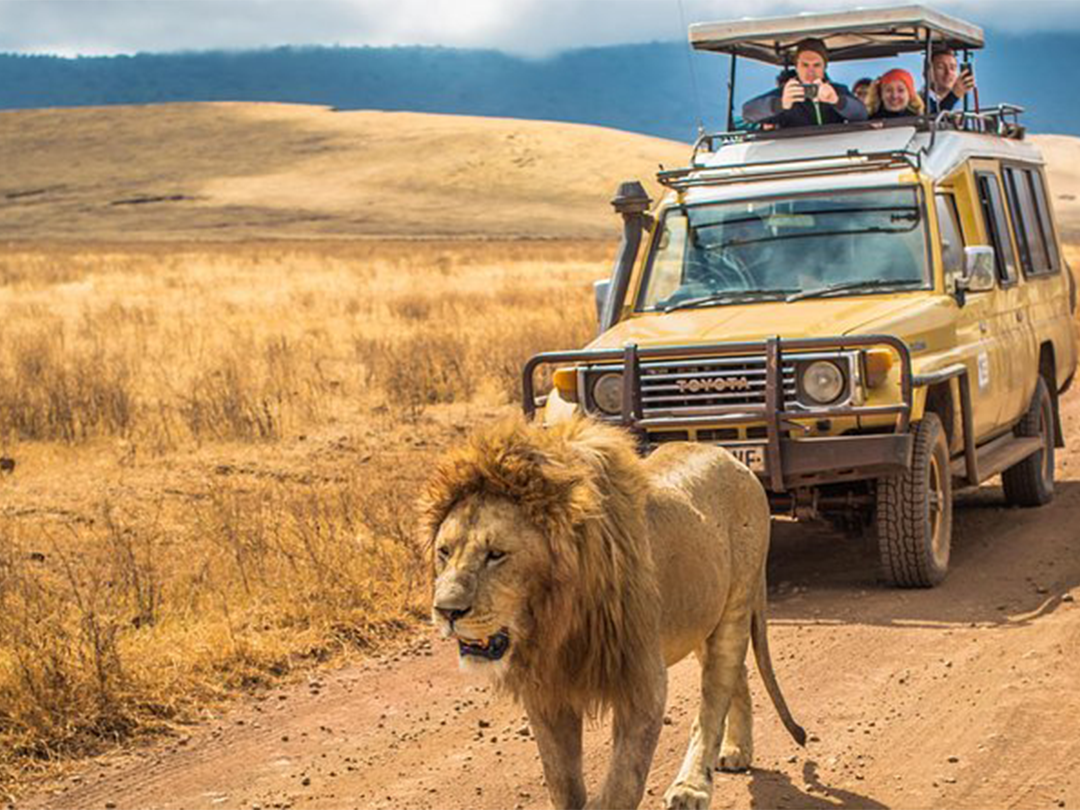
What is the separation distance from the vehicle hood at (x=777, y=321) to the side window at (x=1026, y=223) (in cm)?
234

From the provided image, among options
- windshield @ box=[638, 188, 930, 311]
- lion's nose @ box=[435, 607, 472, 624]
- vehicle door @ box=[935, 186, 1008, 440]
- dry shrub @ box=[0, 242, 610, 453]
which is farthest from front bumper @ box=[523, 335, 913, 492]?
dry shrub @ box=[0, 242, 610, 453]

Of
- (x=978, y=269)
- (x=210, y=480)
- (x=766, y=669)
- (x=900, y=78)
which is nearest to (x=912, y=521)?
(x=978, y=269)

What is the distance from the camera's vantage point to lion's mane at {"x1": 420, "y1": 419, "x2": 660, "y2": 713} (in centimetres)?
410

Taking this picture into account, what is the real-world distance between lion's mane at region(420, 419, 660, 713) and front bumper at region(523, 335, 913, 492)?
355 cm

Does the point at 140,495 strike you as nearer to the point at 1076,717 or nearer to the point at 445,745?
the point at 445,745

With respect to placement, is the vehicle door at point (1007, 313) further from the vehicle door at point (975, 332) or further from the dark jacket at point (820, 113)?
the dark jacket at point (820, 113)

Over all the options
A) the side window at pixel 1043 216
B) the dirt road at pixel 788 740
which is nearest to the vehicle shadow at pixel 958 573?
the dirt road at pixel 788 740

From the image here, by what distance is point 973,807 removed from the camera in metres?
5.35

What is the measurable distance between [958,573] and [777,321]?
64.2 inches

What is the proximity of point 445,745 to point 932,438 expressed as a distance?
11.0 ft

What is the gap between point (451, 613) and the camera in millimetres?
3885

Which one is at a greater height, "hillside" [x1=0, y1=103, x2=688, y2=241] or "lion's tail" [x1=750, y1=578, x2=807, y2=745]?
"hillside" [x1=0, y1=103, x2=688, y2=241]

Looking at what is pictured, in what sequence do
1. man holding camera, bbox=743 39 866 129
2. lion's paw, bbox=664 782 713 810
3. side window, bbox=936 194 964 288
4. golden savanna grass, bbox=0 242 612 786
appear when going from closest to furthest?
lion's paw, bbox=664 782 713 810 < golden savanna grass, bbox=0 242 612 786 < side window, bbox=936 194 964 288 < man holding camera, bbox=743 39 866 129

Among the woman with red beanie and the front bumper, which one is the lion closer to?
the front bumper
